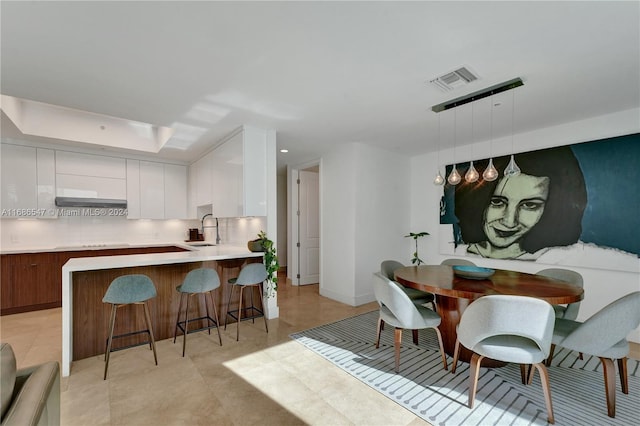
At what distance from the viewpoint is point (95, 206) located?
4738 millimetres

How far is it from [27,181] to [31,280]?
1.48 meters

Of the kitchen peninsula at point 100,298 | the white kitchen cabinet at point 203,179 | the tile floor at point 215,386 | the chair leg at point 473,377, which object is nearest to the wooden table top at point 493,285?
the chair leg at point 473,377

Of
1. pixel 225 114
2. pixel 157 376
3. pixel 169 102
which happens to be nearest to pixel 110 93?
pixel 169 102

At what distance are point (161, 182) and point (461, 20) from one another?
17.8 feet

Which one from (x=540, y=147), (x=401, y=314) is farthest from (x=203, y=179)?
(x=540, y=147)

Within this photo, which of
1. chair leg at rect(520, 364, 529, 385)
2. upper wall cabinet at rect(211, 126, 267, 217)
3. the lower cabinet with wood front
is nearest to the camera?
chair leg at rect(520, 364, 529, 385)

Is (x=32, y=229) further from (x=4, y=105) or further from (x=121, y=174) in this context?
(x=4, y=105)

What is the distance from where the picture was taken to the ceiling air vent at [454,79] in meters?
2.35

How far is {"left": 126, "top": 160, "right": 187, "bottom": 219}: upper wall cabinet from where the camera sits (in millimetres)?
5137

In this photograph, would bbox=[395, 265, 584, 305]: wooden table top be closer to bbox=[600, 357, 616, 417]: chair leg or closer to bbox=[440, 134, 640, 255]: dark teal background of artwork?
bbox=[600, 357, 616, 417]: chair leg

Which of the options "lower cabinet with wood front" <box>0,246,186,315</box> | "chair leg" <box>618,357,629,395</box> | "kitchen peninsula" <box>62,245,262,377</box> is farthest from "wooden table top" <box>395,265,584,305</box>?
"lower cabinet with wood front" <box>0,246,186,315</box>

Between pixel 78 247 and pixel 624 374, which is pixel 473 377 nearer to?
pixel 624 374

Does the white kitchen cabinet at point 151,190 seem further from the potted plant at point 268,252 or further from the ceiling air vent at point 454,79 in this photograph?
the ceiling air vent at point 454,79

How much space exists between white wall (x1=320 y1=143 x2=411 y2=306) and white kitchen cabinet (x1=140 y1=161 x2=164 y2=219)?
10.2ft
